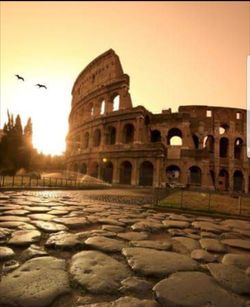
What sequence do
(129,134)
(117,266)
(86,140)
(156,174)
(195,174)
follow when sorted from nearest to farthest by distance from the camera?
(117,266) < (156,174) < (195,174) < (129,134) < (86,140)

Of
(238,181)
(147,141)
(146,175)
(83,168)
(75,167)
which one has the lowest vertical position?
(238,181)

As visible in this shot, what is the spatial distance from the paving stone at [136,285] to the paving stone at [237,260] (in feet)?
3.63

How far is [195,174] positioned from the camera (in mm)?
29094

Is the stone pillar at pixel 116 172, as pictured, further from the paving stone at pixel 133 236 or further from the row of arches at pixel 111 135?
the paving stone at pixel 133 236

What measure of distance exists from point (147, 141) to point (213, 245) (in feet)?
84.2

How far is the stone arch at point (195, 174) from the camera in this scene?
2869 cm

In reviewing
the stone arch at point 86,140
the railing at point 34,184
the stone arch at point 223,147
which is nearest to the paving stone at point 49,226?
the railing at point 34,184

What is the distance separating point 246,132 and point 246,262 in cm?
3503

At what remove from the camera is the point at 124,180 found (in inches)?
1030

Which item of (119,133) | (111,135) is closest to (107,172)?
(119,133)

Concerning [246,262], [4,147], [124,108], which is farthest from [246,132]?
[246,262]

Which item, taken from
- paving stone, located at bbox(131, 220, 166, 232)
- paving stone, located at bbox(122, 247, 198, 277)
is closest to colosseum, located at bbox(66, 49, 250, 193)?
paving stone, located at bbox(131, 220, 166, 232)

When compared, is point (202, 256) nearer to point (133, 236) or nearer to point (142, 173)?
point (133, 236)

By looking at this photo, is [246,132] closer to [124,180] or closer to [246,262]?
[124,180]
